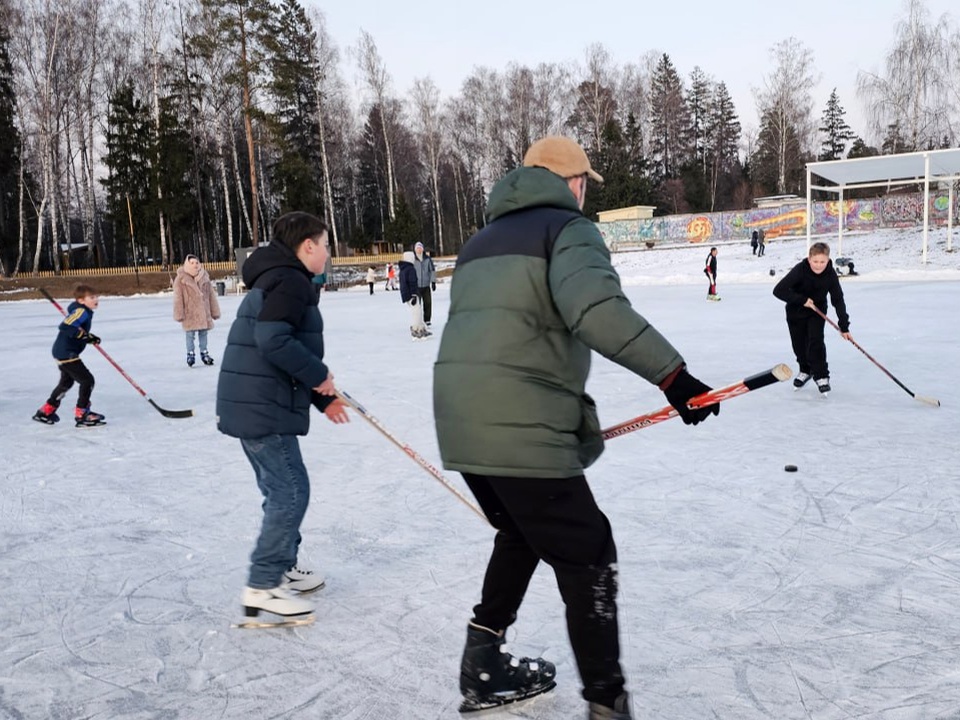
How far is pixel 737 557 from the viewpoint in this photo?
3.28 m

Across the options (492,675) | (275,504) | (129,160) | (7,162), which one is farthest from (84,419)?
(7,162)

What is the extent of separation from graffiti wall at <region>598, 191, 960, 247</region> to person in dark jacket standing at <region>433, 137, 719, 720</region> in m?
28.6

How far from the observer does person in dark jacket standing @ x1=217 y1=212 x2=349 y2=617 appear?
2.72m

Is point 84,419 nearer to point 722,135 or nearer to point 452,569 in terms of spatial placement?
point 452,569

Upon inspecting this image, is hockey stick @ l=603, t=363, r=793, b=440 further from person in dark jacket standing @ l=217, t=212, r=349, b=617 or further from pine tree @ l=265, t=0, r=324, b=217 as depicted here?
pine tree @ l=265, t=0, r=324, b=217

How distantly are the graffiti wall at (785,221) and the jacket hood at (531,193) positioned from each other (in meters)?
28.6

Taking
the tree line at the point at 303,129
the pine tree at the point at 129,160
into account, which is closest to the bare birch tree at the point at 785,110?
the tree line at the point at 303,129

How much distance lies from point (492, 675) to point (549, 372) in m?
0.92

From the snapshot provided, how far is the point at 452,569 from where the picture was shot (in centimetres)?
326

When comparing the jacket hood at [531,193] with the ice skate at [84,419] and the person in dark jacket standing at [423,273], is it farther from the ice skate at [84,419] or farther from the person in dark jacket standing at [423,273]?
the person in dark jacket standing at [423,273]

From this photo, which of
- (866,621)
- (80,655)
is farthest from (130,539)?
(866,621)

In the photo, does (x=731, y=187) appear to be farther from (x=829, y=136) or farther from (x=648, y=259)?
(x=648, y=259)

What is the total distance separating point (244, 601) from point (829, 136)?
6708 cm

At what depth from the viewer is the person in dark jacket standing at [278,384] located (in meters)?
2.72
